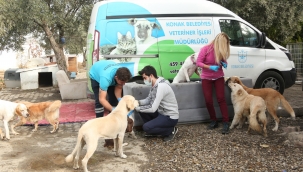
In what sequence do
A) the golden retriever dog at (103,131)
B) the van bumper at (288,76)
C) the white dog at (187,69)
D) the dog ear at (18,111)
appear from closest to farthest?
the golden retriever dog at (103,131)
the dog ear at (18,111)
the white dog at (187,69)
the van bumper at (288,76)

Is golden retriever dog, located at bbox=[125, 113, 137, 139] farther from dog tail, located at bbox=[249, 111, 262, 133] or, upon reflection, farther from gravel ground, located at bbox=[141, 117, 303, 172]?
dog tail, located at bbox=[249, 111, 262, 133]

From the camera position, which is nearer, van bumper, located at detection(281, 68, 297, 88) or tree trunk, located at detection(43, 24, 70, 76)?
van bumper, located at detection(281, 68, 297, 88)

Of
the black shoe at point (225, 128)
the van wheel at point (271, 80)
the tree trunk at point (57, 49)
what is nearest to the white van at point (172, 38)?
the van wheel at point (271, 80)

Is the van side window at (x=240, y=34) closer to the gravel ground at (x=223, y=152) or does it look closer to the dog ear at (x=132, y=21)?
the dog ear at (x=132, y=21)

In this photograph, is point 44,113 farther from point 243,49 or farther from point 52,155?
point 243,49

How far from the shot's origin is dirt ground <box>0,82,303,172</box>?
445 centimetres

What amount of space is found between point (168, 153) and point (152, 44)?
351cm

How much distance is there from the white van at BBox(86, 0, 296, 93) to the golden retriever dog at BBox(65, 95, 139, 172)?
291 cm

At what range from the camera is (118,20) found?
7.70m

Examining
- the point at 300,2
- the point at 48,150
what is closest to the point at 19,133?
the point at 48,150

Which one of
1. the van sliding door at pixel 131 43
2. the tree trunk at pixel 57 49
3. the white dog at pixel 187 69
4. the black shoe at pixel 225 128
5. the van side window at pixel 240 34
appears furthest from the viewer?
the tree trunk at pixel 57 49

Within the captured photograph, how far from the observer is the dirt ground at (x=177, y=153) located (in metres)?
4.45

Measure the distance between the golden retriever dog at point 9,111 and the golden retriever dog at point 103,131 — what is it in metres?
2.42

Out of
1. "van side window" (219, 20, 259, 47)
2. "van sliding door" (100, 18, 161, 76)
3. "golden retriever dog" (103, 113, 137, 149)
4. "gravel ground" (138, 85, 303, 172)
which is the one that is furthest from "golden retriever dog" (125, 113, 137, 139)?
"van side window" (219, 20, 259, 47)
